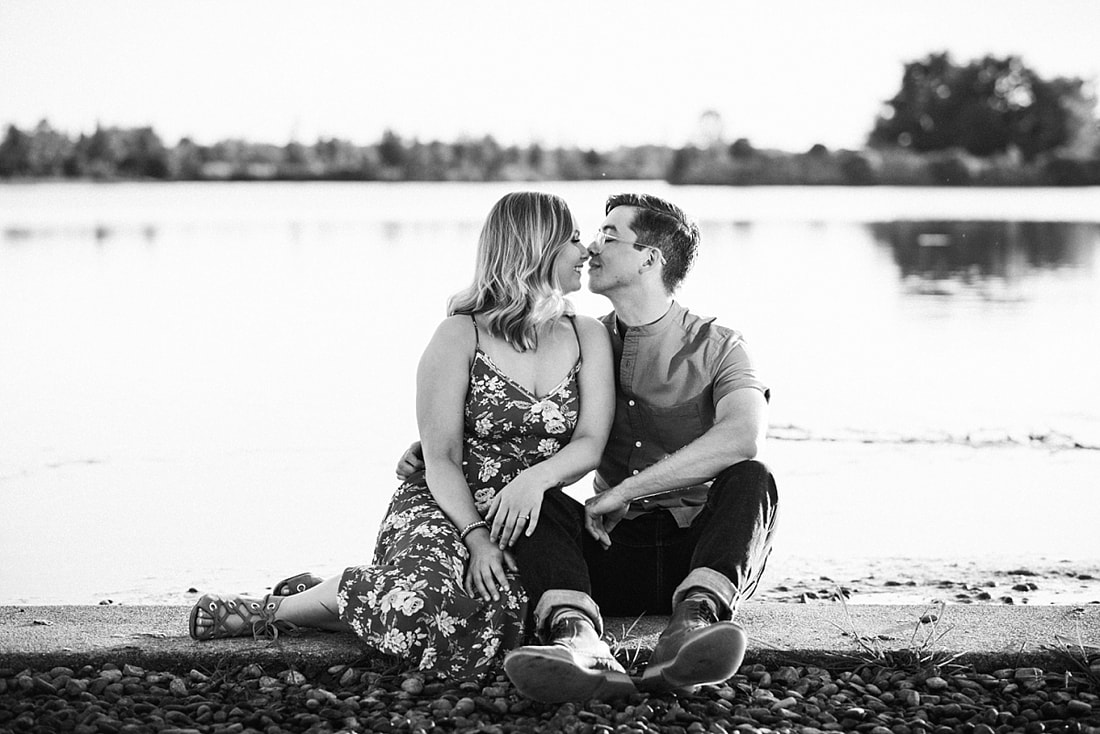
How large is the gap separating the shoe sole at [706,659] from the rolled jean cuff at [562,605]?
27 cm

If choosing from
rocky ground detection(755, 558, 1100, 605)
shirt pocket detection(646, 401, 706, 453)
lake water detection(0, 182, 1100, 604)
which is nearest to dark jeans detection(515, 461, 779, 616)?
shirt pocket detection(646, 401, 706, 453)

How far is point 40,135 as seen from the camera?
35.8 m

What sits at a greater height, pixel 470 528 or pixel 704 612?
pixel 470 528

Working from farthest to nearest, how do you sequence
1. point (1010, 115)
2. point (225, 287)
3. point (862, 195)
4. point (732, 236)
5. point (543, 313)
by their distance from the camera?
1. point (862, 195)
2. point (1010, 115)
3. point (732, 236)
4. point (225, 287)
5. point (543, 313)

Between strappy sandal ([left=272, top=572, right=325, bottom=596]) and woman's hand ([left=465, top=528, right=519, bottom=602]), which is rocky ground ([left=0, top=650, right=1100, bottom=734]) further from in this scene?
strappy sandal ([left=272, top=572, right=325, bottom=596])

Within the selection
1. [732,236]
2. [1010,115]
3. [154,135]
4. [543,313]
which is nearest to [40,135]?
[154,135]

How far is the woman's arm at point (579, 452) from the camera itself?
129 inches

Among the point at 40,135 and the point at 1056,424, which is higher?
the point at 40,135

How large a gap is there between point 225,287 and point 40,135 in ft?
73.2

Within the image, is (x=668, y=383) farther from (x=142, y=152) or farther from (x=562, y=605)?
(x=142, y=152)

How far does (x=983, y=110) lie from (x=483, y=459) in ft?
130

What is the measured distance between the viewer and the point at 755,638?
3283mm

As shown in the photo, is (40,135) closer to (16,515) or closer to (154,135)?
(154,135)

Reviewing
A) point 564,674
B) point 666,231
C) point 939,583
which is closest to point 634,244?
point 666,231
